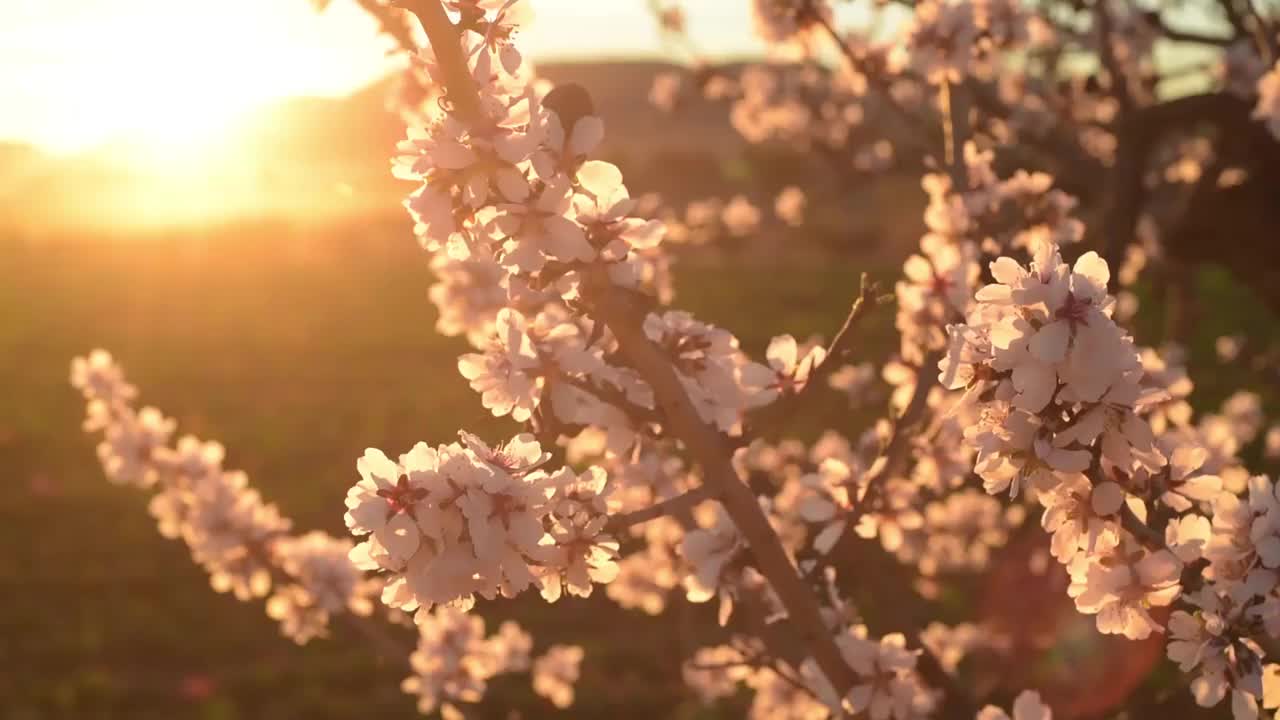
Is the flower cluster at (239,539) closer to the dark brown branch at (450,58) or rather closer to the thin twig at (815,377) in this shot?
the thin twig at (815,377)

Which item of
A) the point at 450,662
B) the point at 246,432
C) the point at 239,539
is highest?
the point at 239,539

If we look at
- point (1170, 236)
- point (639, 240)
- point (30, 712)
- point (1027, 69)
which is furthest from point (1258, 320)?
point (639, 240)

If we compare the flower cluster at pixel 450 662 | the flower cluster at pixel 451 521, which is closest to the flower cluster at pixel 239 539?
the flower cluster at pixel 450 662

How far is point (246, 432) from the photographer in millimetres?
15148

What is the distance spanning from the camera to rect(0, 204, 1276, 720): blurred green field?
887cm

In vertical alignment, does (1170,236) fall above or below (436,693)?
below

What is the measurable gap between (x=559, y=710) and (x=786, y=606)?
6494mm

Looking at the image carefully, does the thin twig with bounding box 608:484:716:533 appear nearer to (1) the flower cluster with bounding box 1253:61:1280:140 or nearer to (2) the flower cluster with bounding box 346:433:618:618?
(2) the flower cluster with bounding box 346:433:618:618

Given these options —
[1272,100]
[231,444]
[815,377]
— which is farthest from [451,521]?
[231,444]

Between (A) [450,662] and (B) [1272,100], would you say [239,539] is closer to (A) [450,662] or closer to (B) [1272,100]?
(A) [450,662]

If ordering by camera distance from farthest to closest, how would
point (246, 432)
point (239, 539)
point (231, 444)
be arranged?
point (246, 432) → point (231, 444) → point (239, 539)

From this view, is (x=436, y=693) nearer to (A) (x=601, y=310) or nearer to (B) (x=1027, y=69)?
(A) (x=601, y=310)

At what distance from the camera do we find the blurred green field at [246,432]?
887cm

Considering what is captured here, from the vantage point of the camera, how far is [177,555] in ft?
37.9
